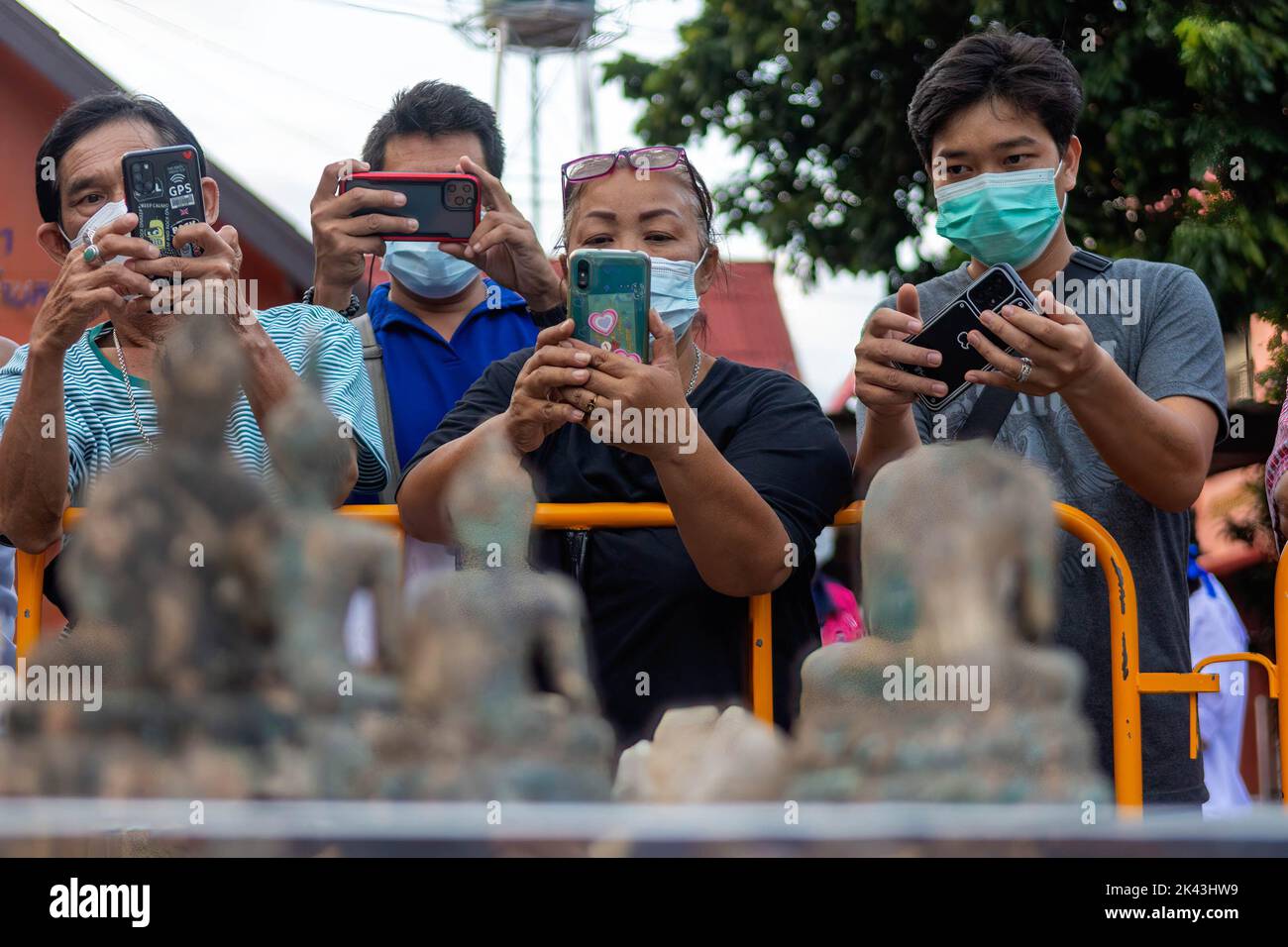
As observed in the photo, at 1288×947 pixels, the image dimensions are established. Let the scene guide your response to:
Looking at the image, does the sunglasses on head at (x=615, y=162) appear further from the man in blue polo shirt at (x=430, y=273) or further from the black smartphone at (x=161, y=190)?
the black smartphone at (x=161, y=190)

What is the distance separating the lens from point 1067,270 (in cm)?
288

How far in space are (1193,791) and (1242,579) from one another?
7121mm

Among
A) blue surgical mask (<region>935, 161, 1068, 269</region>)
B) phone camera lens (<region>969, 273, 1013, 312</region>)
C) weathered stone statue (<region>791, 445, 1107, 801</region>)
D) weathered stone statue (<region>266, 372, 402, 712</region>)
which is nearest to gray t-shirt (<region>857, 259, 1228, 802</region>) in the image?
blue surgical mask (<region>935, 161, 1068, 269</region>)

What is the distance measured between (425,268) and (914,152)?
22.7 feet

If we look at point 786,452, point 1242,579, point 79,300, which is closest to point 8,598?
point 79,300

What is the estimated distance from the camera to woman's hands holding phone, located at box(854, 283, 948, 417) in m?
2.44

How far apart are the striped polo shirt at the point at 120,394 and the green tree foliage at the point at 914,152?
4.94 meters

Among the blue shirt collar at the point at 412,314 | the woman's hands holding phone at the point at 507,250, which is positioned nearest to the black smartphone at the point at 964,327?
the woman's hands holding phone at the point at 507,250

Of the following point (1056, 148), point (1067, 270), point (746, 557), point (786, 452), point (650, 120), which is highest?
point (650, 120)

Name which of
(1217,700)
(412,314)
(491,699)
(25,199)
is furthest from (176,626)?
(25,199)

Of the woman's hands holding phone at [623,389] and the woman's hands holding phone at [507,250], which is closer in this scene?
the woman's hands holding phone at [623,389]

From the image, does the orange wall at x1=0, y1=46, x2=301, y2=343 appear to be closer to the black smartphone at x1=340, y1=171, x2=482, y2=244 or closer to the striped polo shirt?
the black smartphone at x1=340, y1=171, x2=482, y2=244

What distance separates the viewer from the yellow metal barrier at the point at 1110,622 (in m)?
2.23
